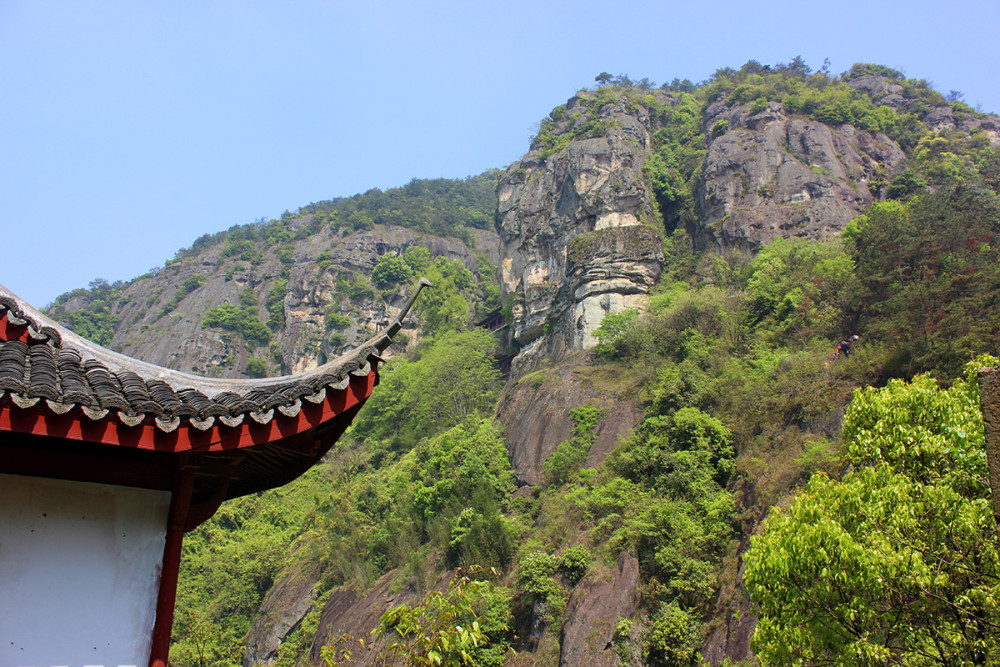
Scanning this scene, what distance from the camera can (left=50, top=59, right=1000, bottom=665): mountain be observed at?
20625mm

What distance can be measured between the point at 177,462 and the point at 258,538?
37.1 m

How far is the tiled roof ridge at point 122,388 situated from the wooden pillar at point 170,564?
22.0 inches

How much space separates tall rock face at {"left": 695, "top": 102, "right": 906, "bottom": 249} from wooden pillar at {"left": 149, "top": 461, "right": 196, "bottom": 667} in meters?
39.9

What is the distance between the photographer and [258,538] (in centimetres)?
3888

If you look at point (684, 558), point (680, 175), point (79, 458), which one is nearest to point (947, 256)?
point (684, 558)

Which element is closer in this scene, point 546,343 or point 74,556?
point 74,556

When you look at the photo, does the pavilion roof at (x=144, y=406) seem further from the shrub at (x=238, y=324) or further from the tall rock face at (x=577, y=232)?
the shrub at (x=238, y=324)

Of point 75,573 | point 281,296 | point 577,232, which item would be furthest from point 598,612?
point 281,296

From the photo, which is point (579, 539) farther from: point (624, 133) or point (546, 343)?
point (624, 133)

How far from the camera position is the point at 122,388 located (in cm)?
418

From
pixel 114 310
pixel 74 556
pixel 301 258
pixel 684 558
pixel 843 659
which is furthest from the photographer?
pixel 114 310

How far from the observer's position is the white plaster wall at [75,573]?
4125mm

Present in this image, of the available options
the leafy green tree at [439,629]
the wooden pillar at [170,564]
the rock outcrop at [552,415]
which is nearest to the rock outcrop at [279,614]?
the rock outcrop at [552,415]

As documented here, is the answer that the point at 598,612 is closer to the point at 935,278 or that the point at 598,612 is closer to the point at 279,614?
the point at 935,278
